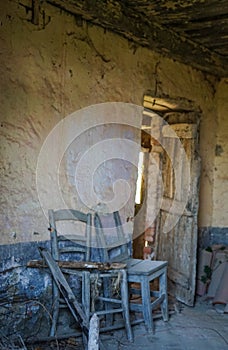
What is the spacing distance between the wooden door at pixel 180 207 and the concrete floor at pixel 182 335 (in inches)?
16.3

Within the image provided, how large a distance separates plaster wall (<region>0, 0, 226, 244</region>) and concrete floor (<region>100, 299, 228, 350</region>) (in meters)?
1.00

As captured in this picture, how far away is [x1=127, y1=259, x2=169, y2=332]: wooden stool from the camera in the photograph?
11.6ft

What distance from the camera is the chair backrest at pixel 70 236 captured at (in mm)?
3312

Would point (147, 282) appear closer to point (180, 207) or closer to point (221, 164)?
point (180, 207)

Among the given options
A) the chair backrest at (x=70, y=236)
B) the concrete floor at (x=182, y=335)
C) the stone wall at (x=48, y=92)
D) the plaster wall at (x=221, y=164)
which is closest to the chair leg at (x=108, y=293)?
the concrete floor at (x=182, y=335)

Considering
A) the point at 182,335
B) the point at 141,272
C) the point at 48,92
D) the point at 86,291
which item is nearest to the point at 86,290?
the point at 86,291

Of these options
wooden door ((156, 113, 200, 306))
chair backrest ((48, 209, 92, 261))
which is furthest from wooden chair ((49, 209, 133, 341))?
wooden door ((156, 113, 200, 306))

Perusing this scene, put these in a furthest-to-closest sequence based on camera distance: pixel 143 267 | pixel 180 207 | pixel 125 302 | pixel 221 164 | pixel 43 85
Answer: pixel 221 164 → pixel 180 207 → pixel 143 267 → pixel 125 302 → pixel 43 85

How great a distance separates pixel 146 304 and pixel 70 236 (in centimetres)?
84

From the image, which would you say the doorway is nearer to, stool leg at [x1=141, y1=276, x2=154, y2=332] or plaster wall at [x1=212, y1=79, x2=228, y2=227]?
plaster wall at [x1=212, y1=79, x2=228, y2=227]

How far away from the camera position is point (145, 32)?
3773 mm

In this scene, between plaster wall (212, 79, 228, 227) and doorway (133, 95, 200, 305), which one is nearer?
doorway (133, 95, 200, 305)

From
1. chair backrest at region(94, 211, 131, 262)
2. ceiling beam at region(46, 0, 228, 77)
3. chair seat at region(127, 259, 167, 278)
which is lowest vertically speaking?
chair seat at region(127, 259, 167, 278)

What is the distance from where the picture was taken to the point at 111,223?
12.8 ft
